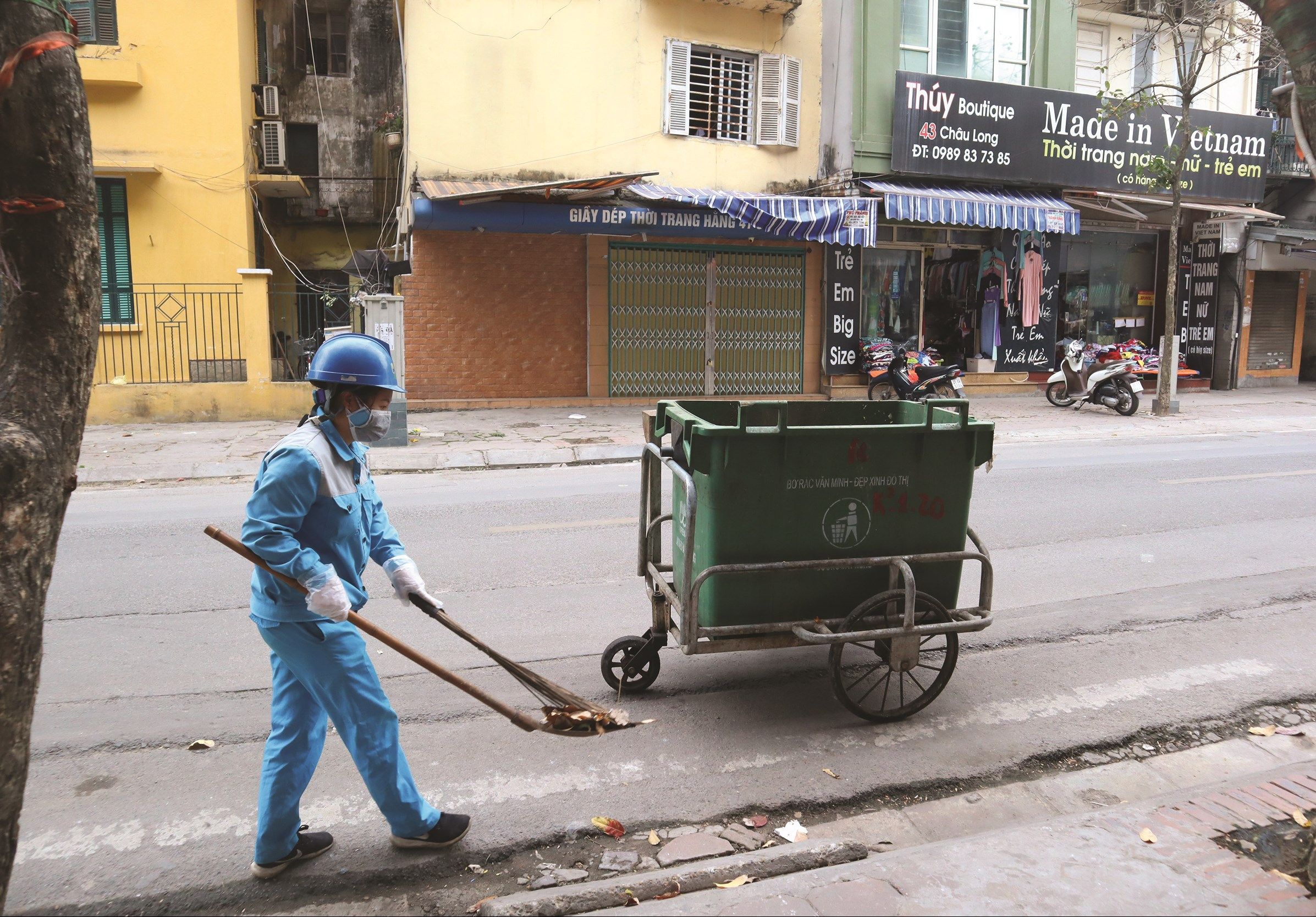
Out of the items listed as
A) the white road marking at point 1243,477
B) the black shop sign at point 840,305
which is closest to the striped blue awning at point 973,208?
the black shop sign at point 840,305

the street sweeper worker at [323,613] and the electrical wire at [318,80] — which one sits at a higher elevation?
the electrical wire at [318,80]

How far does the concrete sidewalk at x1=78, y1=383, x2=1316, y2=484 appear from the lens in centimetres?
1089

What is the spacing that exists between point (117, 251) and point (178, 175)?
1.51 m

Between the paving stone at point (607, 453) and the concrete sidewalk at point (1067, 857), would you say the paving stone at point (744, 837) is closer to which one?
the concrete sidewalk at point (1067, 857)

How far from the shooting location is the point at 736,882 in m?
3.16

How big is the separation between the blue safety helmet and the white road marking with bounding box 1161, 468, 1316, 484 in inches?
355

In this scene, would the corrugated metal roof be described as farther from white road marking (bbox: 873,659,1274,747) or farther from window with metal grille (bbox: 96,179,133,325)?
white road marking (bbox: 873,659,1274,747)

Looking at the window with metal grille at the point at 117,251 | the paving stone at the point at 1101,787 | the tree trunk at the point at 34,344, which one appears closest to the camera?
the tree trunk at the point at 34,344

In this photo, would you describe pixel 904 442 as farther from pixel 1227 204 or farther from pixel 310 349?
pixel 1227 204

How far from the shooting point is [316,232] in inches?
845

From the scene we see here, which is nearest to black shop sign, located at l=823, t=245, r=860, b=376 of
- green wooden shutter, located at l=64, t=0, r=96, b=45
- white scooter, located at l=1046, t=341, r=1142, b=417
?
white scooter, located at l=1046, t=341, r=1142, b=417

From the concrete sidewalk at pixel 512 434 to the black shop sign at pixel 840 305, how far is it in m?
2.46

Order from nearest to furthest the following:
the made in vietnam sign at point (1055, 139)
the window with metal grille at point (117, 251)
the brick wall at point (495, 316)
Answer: the window with metal grille at point (117, 251), the brick wall at point (495, 316), the made in vietnam sign at point (1055, 139)

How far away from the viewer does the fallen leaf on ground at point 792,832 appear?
139 inches
